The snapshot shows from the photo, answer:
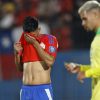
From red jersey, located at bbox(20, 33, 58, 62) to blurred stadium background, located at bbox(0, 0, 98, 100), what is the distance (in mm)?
2822

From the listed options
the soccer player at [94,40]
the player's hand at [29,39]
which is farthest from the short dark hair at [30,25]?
the soccer player at [94,40]

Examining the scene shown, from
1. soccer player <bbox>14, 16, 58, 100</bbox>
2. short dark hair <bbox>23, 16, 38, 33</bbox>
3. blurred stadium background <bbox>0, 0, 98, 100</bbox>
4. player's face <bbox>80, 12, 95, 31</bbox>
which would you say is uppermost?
player's face <bbox>80, 12, 95, 31</bbox>

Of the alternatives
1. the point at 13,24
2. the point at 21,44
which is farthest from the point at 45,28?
the point at 21,44

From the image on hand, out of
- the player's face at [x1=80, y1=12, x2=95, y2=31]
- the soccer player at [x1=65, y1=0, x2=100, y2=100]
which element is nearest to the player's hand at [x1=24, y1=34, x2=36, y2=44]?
the soccer player at [x1=65, y1=0, x2=100, y2=100]

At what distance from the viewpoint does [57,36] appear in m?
11.0

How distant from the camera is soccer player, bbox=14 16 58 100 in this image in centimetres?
Answer: 671

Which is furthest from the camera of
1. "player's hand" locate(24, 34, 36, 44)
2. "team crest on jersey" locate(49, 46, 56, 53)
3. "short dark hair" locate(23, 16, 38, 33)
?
"team crest on jersey" locate(49, 46, 56, 53)

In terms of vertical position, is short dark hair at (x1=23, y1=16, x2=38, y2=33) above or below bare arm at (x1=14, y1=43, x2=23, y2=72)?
above

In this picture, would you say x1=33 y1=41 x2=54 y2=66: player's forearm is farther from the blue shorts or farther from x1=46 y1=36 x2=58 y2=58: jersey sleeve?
the blue shorts

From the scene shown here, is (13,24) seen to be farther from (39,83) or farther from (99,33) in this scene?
(99,33)

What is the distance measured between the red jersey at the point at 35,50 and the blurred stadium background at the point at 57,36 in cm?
282

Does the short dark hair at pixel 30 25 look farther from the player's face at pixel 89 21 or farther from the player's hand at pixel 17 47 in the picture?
the player's face at pixel 89 21

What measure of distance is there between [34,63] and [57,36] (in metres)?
4.25

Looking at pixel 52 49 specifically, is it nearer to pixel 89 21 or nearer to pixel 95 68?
pixel 89 21
